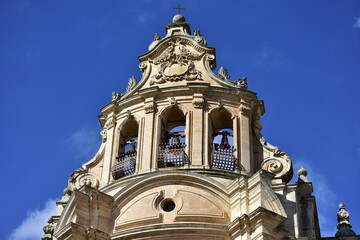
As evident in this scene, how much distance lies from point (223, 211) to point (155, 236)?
6.90 ft

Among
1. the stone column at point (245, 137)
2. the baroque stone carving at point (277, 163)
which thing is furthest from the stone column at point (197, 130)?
the baroque stone carving at point (277, 163)

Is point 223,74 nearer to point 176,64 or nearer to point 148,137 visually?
point 176,64

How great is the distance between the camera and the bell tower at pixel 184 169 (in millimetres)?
27734

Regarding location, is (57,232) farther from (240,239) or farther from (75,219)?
(240,239)

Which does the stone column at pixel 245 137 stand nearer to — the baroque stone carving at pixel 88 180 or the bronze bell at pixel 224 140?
the bronze bell at pixel 224 140

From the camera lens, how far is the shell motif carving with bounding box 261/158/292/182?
29656 millimetres

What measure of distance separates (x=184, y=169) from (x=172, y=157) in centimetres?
83

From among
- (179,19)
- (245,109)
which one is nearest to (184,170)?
(245,109)

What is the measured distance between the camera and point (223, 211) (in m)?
28.1

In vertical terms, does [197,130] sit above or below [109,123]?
below

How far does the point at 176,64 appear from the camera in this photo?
32.6m

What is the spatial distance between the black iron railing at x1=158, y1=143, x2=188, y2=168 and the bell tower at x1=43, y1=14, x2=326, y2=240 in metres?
0.03

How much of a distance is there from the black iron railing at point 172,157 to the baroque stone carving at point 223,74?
3150 mm

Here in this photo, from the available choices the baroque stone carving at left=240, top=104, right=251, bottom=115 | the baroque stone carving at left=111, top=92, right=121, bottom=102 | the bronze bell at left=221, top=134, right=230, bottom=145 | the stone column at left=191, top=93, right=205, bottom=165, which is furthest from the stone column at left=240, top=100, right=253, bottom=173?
the baroque stone carving at left=111, top=92, right=121, bottom=102
